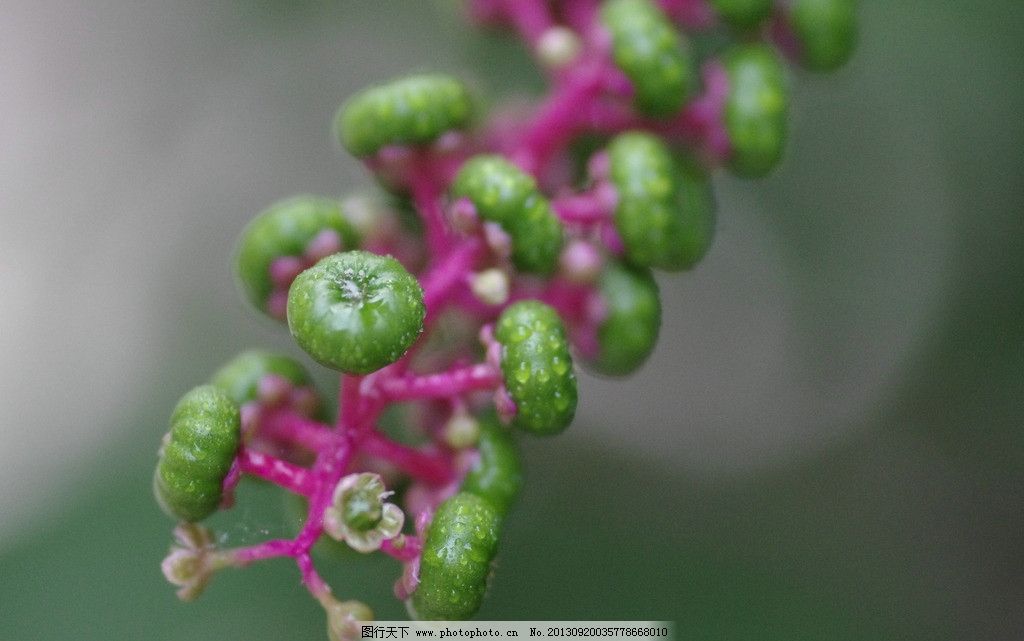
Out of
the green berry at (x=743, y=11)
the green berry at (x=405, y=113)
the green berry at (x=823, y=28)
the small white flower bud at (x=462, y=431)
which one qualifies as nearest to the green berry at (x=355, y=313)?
the small white flower bud at (x=462, y=431)

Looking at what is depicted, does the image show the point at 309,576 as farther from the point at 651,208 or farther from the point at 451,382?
the point at 651,208

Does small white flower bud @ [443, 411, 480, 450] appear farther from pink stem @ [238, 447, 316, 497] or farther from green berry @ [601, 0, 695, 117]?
green berry @ [601, 0, 695, 117]

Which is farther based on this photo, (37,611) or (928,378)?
(928,378)

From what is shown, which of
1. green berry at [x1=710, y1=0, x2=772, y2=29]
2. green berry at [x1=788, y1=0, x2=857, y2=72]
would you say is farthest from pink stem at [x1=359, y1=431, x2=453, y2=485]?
green berry at [x1=788, y1=0, x2=857, y2=72]

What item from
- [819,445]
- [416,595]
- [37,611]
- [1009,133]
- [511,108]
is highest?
[1009,133]

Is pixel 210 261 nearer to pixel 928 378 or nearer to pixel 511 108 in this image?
pixel 511 108

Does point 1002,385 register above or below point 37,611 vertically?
above

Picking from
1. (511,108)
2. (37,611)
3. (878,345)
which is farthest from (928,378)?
(37,611)

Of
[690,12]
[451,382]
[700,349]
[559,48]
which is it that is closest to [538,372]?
[451,382]
